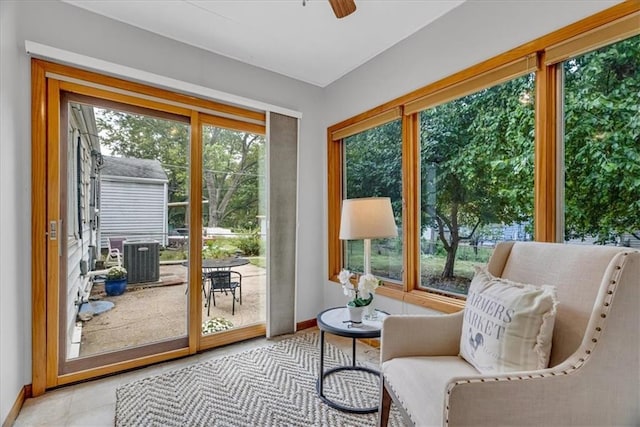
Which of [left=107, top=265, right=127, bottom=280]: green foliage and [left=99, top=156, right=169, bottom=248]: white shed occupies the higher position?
[left=99, top=156, right=169, bottom=248]: white shed

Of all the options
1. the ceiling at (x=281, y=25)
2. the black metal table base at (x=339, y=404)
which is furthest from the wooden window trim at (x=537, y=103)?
the black metal table base at (x=339, y=404)

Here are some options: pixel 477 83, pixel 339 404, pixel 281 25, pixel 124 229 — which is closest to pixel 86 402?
pixel 124 229

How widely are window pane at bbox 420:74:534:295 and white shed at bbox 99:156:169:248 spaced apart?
2.14 m

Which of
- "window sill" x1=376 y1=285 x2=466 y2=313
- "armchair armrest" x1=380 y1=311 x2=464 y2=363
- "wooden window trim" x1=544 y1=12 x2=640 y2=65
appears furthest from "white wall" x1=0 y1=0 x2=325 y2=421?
"wooden window trim" x1=544 y1=12 x2=640 y2=65

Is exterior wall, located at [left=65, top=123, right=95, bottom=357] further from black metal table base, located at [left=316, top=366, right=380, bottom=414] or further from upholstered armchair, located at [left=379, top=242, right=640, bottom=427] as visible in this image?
upholstered armchair, located at [left=379, top=242, right=640, bottom=427]

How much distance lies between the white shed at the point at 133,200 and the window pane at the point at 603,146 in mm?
2786

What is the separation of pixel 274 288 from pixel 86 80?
2.21 meters

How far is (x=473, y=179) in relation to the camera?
7.36 feet

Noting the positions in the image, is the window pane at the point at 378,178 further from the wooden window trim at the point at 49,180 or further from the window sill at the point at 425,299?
the wooden window trim at the point at 49,180

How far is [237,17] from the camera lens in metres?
2.36

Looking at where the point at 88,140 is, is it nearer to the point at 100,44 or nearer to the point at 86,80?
the point at 86,80

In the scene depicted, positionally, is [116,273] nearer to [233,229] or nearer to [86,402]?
[86,402]

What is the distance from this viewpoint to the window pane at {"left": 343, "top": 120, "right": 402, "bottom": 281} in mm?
2836

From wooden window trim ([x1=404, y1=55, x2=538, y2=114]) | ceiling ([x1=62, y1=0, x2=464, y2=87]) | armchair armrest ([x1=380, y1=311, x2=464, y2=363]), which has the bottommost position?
armchair armrest ([x1=380, y1=311, x2=464, y2=363])
